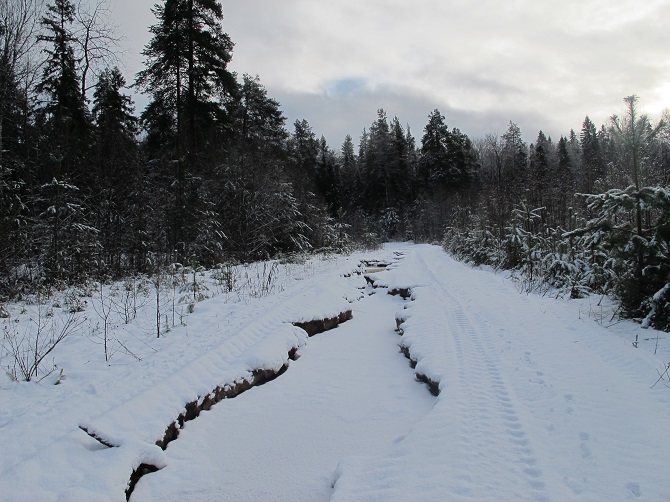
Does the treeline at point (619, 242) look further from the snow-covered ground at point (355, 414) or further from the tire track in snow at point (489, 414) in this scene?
the tire track in snow at point (489, 414)

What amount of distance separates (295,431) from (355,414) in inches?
28.6

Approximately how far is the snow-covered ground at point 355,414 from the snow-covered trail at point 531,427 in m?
0.02

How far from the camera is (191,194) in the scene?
13.6 m

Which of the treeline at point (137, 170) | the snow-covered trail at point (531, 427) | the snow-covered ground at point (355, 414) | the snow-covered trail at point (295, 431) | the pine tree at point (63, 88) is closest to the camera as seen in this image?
the snow-covered trail at point (531, 427)

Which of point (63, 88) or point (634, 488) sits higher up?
point (63, 88)

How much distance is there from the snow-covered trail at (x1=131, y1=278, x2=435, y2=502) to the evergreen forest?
405 cm

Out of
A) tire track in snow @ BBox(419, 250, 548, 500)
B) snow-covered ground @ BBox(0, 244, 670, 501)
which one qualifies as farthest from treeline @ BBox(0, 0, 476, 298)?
tire track in snow @ BBox(419, 250, 548, 500)

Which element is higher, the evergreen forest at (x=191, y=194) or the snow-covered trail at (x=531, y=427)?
the evergreen forest at (x=191, y=194)

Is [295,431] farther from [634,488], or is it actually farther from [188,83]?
[188,83]

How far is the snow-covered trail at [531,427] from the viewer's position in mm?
2580

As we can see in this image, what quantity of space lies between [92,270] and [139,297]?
2371 mm

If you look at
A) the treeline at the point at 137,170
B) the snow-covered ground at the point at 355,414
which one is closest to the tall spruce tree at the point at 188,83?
the treeline at the point at 137,170

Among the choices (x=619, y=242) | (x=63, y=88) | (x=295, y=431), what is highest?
(x=63, y=88)

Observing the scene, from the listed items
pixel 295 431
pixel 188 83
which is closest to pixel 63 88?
pixel 188 83
